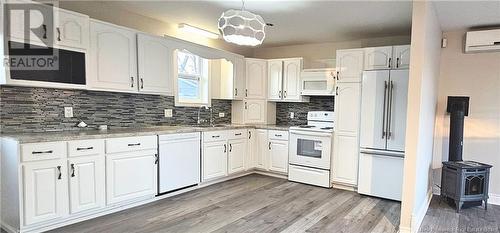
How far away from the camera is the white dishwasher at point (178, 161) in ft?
11.9

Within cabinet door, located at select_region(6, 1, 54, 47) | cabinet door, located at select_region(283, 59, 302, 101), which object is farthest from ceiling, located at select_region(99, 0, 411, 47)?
cabinet door, located at select_region(6, 1, 54, 47)

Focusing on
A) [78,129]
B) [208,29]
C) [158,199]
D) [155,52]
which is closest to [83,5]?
[155,52]

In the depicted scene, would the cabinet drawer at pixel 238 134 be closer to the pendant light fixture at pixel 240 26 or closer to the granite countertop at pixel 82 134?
the granite countertop at pixel 82 134

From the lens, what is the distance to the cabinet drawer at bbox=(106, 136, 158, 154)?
3066 mm

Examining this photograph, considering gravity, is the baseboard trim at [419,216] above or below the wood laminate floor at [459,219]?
above

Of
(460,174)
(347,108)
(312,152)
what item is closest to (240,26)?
(347,108)

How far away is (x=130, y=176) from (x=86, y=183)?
0.48 m

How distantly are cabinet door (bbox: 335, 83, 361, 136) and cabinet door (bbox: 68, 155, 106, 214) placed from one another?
125 inches

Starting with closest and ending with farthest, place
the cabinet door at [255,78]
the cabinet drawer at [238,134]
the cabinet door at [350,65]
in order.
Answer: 1. the cabinet door at [350,65]
2. the cabinet drawer at [238,134]
3. the cabinet door at [255,78]

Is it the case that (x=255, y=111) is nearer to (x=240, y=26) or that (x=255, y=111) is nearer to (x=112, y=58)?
(x=112, y=58)

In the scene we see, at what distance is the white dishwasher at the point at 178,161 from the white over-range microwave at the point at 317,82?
203 centimetres

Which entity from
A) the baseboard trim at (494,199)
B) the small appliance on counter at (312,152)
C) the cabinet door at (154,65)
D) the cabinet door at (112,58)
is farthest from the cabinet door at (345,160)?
the cabinet door at (112,58)

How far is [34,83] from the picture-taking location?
274 cm

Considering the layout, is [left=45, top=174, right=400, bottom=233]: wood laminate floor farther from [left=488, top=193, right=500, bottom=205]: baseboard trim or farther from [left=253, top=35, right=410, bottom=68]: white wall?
[left=253, top=35, right=410, bottom=68]: white wall
